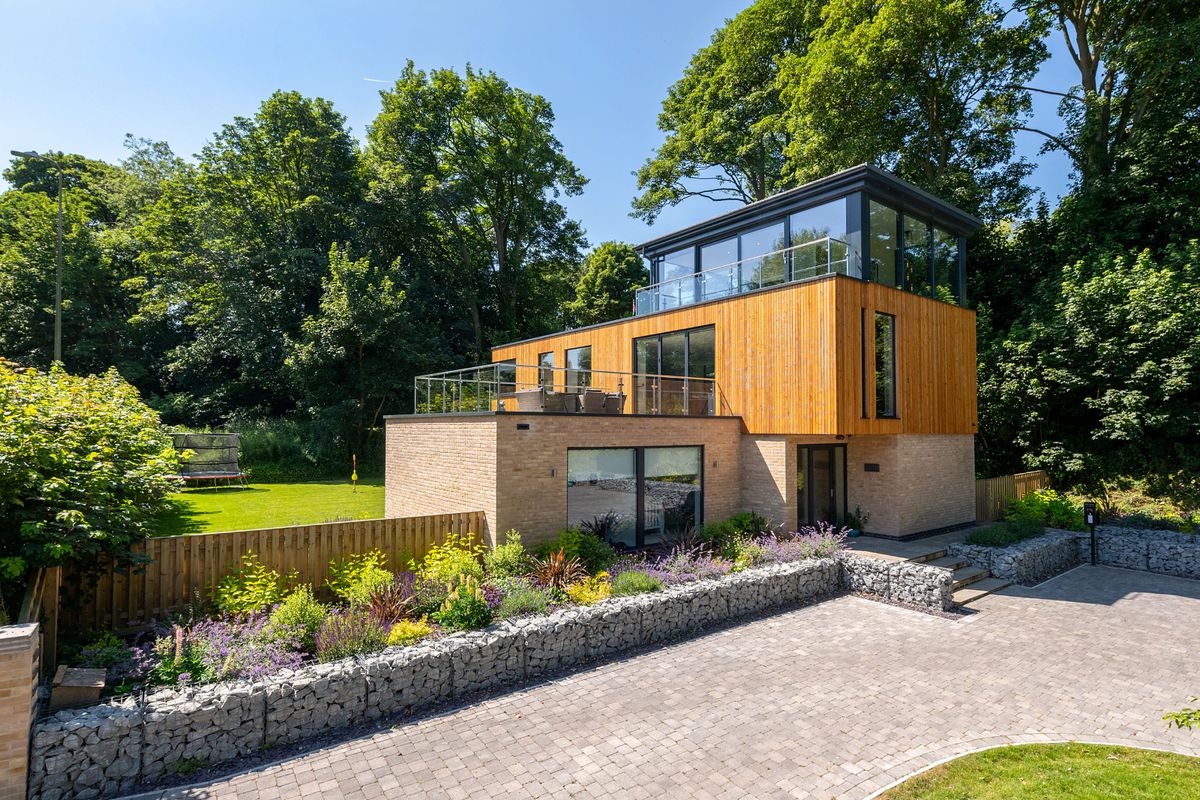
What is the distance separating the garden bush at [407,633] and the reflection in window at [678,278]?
442 inches

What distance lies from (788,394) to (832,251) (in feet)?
11.1

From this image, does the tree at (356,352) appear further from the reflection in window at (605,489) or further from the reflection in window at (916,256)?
the reflection in window at (916,256)

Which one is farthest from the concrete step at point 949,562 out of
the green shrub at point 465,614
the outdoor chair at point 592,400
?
the green shrub at point 465,614

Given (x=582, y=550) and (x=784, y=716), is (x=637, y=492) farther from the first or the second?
(x=784, y=716)

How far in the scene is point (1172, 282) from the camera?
53.1 ft

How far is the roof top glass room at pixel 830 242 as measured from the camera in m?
12.5

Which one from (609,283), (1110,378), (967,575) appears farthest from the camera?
(609,283)

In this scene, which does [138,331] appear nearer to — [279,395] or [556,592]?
[279,395]

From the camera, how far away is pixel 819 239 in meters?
12.9

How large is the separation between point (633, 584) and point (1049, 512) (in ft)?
42.8

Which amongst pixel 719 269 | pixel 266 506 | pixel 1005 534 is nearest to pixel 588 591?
pixel 719 269

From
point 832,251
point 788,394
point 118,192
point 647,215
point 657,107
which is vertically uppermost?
point 657,107

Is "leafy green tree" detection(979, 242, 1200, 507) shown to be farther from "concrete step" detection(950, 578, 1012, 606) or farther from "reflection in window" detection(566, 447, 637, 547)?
"reflection in window" detection(566, 447, 637, 547)

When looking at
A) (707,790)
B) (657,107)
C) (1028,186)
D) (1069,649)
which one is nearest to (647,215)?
(657,107)
